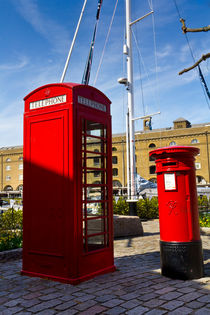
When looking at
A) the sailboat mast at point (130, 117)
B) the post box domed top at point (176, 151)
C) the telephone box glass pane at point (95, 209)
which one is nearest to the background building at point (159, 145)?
the sailboat mast at point (130, 117)

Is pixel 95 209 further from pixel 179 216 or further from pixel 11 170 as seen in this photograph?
pixel 11 170

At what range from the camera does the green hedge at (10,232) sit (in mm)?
7055

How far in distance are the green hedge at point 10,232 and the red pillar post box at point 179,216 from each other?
13.1ft

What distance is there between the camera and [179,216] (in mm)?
4664

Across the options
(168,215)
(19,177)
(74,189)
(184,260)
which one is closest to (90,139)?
(74,189)

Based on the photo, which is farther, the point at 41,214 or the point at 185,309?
the point at 41,214

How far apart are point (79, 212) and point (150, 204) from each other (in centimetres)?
936

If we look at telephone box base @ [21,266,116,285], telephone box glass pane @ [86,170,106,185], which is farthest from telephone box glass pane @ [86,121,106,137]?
telephone box base @ [21,266,116,285]

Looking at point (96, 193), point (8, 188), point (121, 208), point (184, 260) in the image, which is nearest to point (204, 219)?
point (121, 208)

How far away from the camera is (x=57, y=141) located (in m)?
4.74

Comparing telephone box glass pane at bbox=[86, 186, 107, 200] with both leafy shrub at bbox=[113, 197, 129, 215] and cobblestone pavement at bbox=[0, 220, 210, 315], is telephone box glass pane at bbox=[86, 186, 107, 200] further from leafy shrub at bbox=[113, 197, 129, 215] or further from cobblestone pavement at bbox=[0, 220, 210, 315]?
leafy shrub at bbox=[113, 197, 129, 215]

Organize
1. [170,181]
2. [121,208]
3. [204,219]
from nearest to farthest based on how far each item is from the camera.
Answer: [170,181] → [204,219] → [121,208]

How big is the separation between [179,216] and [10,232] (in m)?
Result: 4.92

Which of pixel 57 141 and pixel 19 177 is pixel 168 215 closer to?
pixel 57 141
